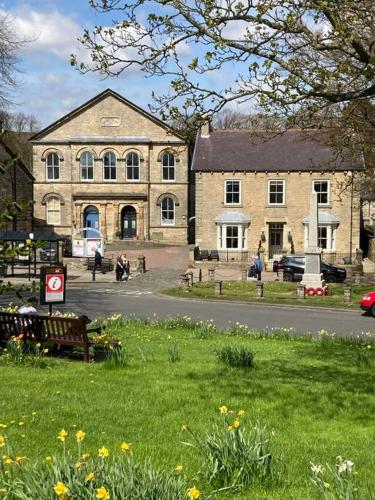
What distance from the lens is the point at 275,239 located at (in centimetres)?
4819

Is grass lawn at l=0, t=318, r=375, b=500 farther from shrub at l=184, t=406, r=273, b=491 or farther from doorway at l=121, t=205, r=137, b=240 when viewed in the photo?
doorway at l=121, t=205, r=137, b=240

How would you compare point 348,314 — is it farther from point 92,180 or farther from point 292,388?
point 92,180

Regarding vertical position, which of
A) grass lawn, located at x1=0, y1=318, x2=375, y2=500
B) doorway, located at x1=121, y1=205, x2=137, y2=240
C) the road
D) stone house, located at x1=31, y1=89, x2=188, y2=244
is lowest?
the road

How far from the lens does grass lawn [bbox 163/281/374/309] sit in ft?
84.9

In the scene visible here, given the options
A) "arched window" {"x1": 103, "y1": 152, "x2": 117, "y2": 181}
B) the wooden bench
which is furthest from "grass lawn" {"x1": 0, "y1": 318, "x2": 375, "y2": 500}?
"arched window" {"x1": 103, "y1": 152, "x2": 117, "y2": 181}

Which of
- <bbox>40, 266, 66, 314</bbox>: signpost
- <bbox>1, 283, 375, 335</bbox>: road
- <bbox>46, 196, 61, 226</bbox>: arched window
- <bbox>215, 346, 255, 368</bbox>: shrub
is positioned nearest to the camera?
<bbox>215, 346, 255, 368</bbox>: shrub

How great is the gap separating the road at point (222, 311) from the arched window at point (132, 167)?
97.2 feet

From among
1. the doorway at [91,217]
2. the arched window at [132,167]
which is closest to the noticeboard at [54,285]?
the doorway at [91,217]

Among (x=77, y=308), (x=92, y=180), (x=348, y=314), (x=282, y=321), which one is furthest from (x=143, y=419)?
(x=92, y=180)

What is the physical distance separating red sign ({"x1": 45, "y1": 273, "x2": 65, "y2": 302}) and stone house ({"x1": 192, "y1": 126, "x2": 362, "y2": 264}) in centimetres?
3135

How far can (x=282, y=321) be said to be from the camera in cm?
2023

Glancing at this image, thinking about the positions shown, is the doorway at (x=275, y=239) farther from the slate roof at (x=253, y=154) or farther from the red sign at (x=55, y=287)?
the red sign at (x=55, y=287)

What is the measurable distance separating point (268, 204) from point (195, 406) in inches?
1607

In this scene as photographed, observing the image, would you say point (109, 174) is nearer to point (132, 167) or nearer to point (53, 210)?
point (132, 167)
